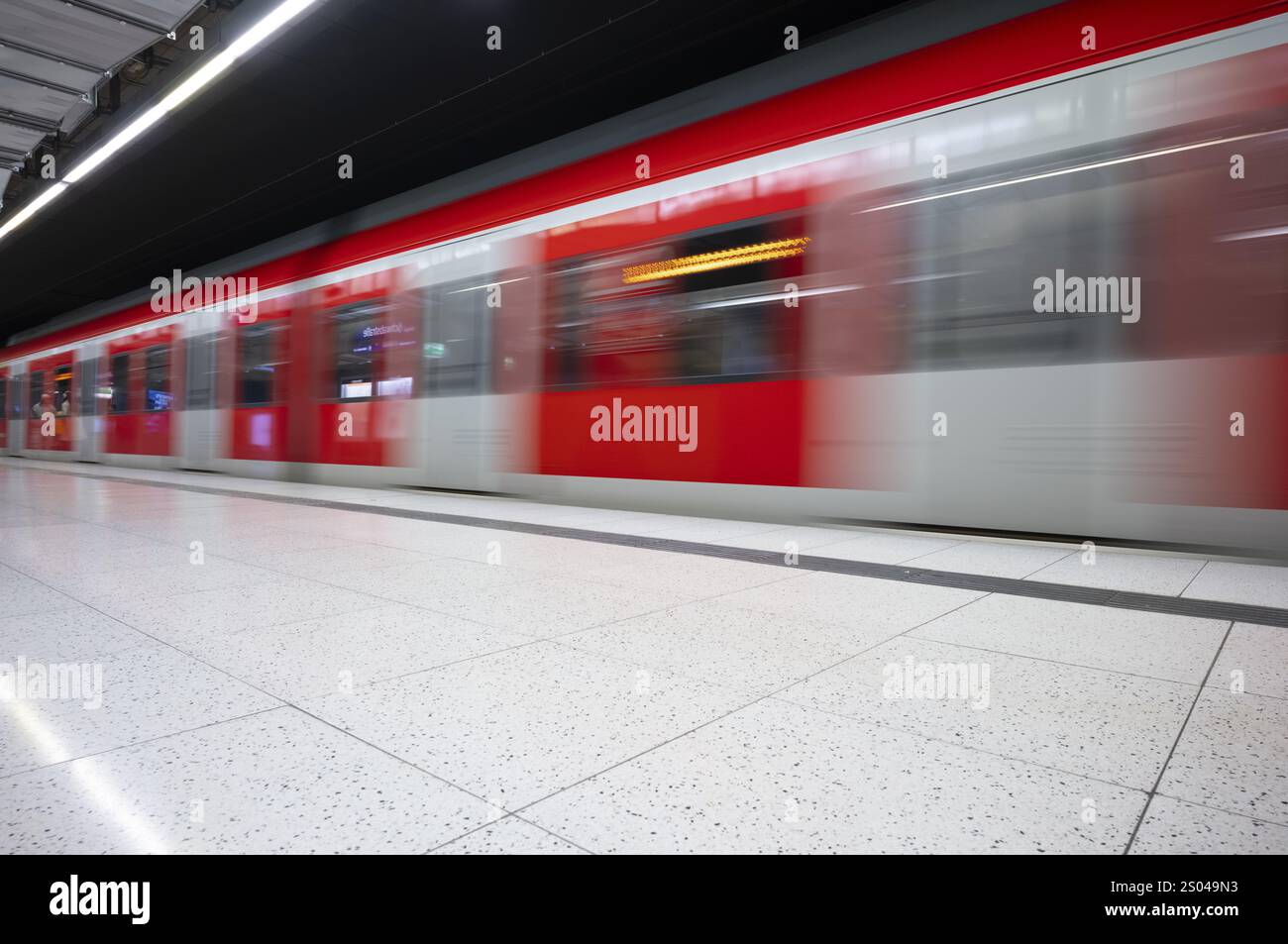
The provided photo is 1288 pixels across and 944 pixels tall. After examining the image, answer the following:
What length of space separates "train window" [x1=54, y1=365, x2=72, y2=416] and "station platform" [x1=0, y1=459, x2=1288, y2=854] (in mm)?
14231

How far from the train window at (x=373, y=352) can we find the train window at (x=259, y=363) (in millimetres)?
1374

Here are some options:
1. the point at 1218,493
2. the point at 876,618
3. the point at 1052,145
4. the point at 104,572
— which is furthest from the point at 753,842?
the point at 1052,145

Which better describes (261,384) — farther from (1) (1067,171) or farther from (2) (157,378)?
(1) (1067,171)

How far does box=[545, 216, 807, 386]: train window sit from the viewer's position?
4.28 metres

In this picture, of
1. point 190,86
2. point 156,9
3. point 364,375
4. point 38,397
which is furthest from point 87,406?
point 156,9

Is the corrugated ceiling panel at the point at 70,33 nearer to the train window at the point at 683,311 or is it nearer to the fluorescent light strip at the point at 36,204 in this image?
the train window at the point at 683,311

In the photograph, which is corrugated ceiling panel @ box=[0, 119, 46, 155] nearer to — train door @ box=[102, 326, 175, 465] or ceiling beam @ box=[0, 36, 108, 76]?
ceiling beam @ box=[0, 36, 108, 76]

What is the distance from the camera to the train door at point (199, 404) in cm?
965

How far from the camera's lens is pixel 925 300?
369cm
